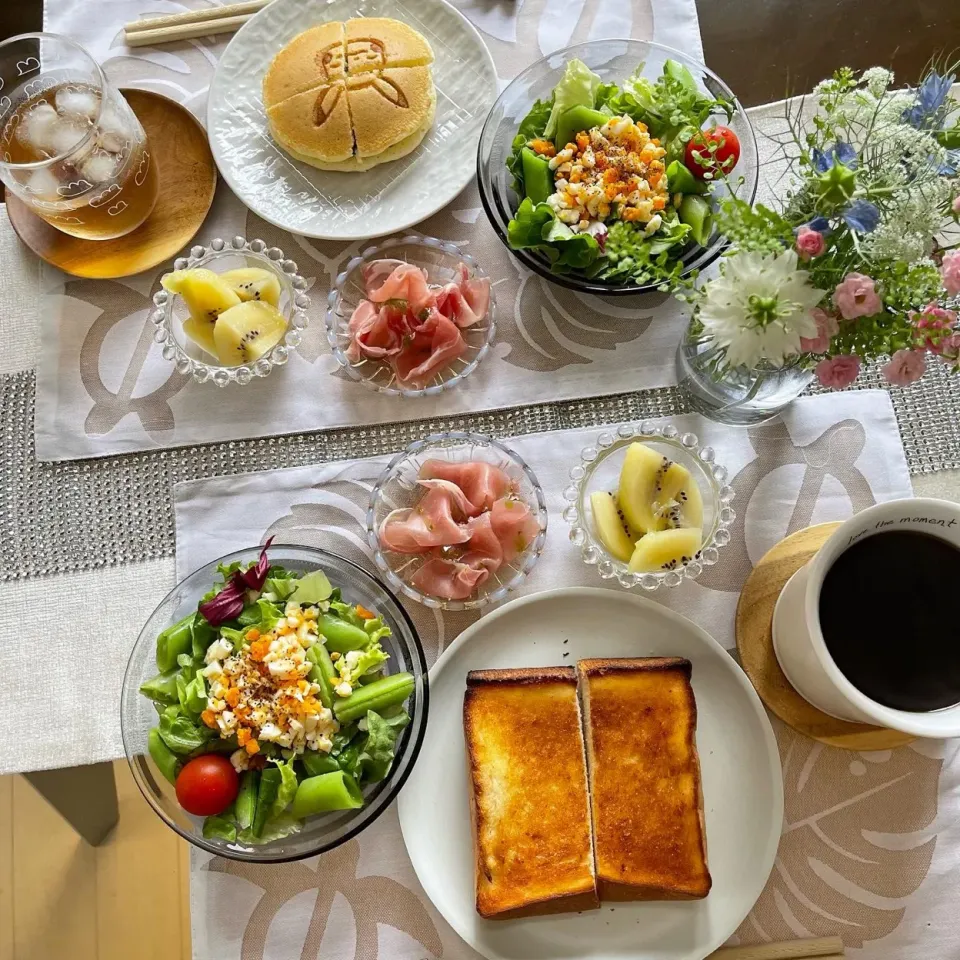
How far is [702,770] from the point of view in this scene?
1311 millimetres

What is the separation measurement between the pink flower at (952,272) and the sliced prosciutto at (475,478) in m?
0.68

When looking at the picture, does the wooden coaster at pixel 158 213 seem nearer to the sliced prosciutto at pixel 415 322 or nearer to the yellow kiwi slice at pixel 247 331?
the yellow kiwi slice at pixel 247 331

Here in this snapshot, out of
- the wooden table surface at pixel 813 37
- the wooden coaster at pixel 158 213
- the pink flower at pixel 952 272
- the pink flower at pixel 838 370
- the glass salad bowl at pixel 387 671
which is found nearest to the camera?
the pink flower at pixel 952 272

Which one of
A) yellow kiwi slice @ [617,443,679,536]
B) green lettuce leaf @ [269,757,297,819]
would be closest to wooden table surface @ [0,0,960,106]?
yellow kiwi slice @ [617,443,679,536]

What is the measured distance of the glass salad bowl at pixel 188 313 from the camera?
1389 millimetres

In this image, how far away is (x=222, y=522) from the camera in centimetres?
140

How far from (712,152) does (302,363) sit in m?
0.73

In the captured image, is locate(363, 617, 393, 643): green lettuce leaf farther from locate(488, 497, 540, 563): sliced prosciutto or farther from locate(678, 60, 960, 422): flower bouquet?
locate(678, 60, 960, 422): flower bouquet

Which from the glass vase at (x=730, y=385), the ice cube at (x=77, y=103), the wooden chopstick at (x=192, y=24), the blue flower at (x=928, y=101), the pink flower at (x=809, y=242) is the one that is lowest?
the glass vase at (x=730, y=385)

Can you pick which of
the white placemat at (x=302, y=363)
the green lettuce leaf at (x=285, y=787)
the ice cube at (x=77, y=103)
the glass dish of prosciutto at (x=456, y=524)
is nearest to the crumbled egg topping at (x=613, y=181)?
the white placemat at (x=302, y=363)

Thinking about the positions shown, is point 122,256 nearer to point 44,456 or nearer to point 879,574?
point 44,456

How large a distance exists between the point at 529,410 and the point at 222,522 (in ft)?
1.75

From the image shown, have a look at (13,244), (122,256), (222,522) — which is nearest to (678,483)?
(222,522)

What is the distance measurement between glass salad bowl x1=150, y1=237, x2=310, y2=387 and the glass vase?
630mm
